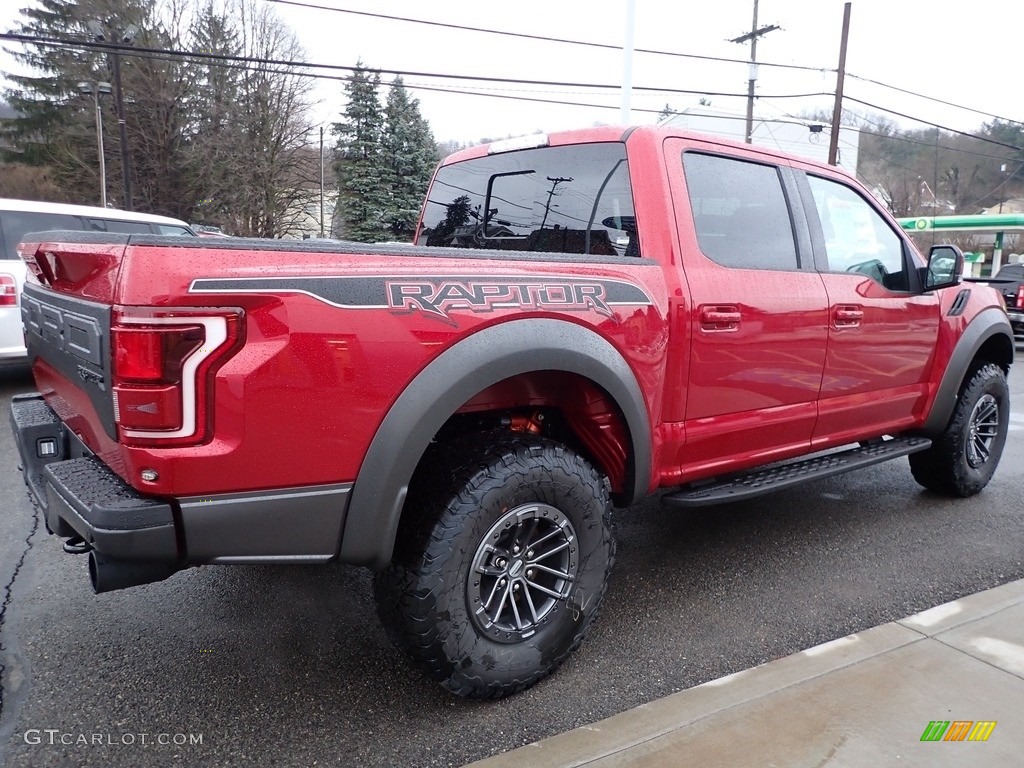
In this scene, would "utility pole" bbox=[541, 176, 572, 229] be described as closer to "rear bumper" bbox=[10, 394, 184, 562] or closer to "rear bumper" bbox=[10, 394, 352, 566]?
"rear bumper" bbox=[10, 394, 352, 566]

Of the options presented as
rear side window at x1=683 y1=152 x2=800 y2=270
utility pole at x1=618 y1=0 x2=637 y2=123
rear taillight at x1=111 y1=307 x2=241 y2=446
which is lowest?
rear taillight at x1=111 y1=307 x2=241 y2=446

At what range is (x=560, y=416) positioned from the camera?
293 cm

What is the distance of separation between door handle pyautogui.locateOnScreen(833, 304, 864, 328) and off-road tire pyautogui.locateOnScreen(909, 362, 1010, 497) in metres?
1.40

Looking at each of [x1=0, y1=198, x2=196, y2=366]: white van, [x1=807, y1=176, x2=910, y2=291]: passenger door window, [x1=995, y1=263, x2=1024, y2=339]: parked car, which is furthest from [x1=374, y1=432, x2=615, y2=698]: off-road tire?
[x1=995, y1=263, x2=1024, y2=339]: parked car

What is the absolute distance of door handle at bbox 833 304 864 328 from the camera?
3.52 meters

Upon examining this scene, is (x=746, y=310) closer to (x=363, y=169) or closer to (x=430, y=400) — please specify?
(x=430, y=400)

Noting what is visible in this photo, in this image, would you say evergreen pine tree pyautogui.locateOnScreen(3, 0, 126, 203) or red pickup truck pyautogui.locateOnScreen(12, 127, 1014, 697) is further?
evergreen pine tree pyautogui.locateOnScreen(3, 0, 126, 203)

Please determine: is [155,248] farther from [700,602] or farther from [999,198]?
[999,198]

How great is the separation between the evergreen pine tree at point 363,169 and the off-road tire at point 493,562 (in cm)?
3435

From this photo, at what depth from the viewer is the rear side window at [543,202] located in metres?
3.06

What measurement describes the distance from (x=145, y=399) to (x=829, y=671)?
238 centimetres

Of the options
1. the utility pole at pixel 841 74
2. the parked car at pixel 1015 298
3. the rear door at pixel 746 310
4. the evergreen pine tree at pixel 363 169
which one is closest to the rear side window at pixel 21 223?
the rear door at pixel 746 310

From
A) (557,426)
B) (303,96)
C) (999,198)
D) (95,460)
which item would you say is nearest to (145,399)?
(95,460)

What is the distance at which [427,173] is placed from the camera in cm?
3734
